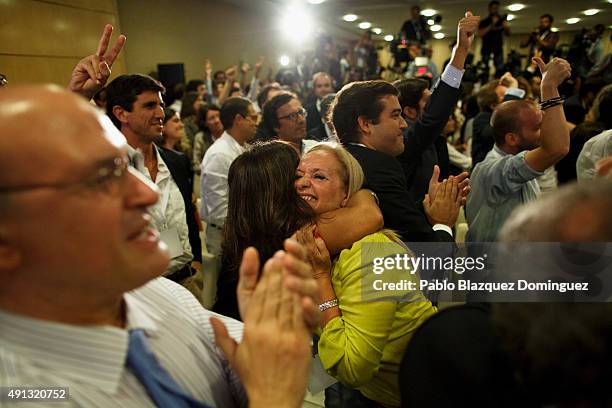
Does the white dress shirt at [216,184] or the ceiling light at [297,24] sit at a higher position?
the ceiling light at [297,24]

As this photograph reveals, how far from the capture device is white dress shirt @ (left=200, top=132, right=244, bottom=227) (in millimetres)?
2645

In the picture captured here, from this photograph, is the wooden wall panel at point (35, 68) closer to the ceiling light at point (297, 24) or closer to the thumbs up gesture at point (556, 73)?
the thumbs up gesture at point (556, 73)

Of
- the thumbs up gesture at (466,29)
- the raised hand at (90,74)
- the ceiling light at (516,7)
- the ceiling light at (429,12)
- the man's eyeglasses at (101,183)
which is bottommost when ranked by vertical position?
the man's eyeglasses at (101,183)

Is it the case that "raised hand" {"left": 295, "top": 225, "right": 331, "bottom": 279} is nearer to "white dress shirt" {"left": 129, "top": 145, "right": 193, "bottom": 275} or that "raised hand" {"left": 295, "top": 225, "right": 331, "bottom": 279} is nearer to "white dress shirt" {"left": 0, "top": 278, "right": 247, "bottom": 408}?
"white dress shirt" {"left": 0, "top": 278, "right": 247, "bottom": 408}

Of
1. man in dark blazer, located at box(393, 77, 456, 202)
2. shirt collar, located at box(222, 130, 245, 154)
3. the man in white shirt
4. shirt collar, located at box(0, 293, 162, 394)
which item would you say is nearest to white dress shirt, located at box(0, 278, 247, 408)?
shirt collar, located at box(0, 293, 162, 394)

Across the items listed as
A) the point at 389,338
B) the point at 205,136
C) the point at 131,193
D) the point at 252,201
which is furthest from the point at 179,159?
the point at 205,136

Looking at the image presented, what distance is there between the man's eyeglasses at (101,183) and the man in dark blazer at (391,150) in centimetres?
115

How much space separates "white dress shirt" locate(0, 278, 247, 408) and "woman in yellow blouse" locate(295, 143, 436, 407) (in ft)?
1.22

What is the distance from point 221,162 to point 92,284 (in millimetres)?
2157

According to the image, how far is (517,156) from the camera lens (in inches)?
73.8

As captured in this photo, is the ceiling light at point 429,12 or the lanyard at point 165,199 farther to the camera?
the ceiling light at point 429,12

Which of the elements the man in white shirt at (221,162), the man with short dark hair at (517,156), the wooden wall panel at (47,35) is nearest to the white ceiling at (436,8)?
the wooden wall panel at (47,35)

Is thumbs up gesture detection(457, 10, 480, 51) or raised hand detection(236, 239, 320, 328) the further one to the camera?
thumbs up gesture detection(457, 10, 480, 51)

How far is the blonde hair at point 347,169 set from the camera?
4.34 ft
